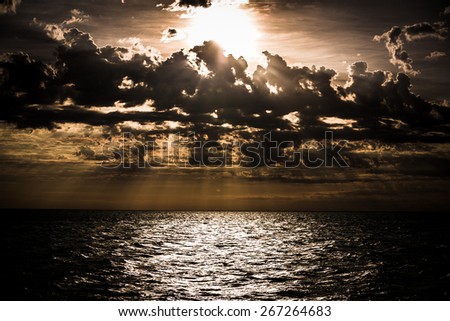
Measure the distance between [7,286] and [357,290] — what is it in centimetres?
2666

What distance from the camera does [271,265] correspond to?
154 ft

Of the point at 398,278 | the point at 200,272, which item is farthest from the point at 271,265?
the point at 398,278

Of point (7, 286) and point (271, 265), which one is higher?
point (7, 286)

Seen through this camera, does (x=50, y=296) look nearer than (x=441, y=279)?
Yes

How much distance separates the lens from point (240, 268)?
44.3 meters
